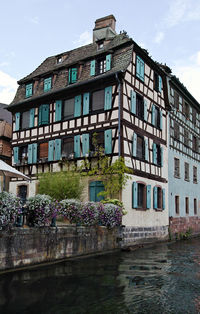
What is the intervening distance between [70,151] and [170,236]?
775 centimetres

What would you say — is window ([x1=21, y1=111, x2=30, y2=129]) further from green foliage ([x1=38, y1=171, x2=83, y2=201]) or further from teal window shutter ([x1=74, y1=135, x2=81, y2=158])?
green foliage ([x1=38, y1=171, x2=83, y2=201])

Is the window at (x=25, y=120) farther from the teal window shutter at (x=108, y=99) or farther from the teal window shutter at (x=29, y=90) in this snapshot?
the teal window shutter at (x=108, y=99)

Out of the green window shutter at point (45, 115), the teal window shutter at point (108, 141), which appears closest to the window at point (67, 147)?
the green window shutter at point (45, 115)

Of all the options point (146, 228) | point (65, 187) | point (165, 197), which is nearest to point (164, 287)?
point (65, 187)

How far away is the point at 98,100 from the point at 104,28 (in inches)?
238

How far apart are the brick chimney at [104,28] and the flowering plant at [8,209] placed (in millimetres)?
14130

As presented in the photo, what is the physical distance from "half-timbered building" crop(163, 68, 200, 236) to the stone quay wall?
8.80 meters

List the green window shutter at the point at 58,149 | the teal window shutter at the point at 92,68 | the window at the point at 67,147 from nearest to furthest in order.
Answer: the teal window shutter at the point at 92,68 → the window at the point at 67,147 → the green window shutter at the point at 58,149

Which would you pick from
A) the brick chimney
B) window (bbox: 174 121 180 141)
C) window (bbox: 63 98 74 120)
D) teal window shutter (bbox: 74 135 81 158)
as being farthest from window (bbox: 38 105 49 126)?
window (bbox: 174 121 180 141)

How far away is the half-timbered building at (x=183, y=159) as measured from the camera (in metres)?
21.7

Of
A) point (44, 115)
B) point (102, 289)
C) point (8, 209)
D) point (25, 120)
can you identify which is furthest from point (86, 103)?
point (102, 289)

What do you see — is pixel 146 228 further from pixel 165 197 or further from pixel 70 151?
pixel 70 151

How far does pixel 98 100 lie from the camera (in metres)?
17.5

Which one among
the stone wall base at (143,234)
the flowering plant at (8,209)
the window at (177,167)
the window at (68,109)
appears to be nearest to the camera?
the flowering plant at (8,209)
